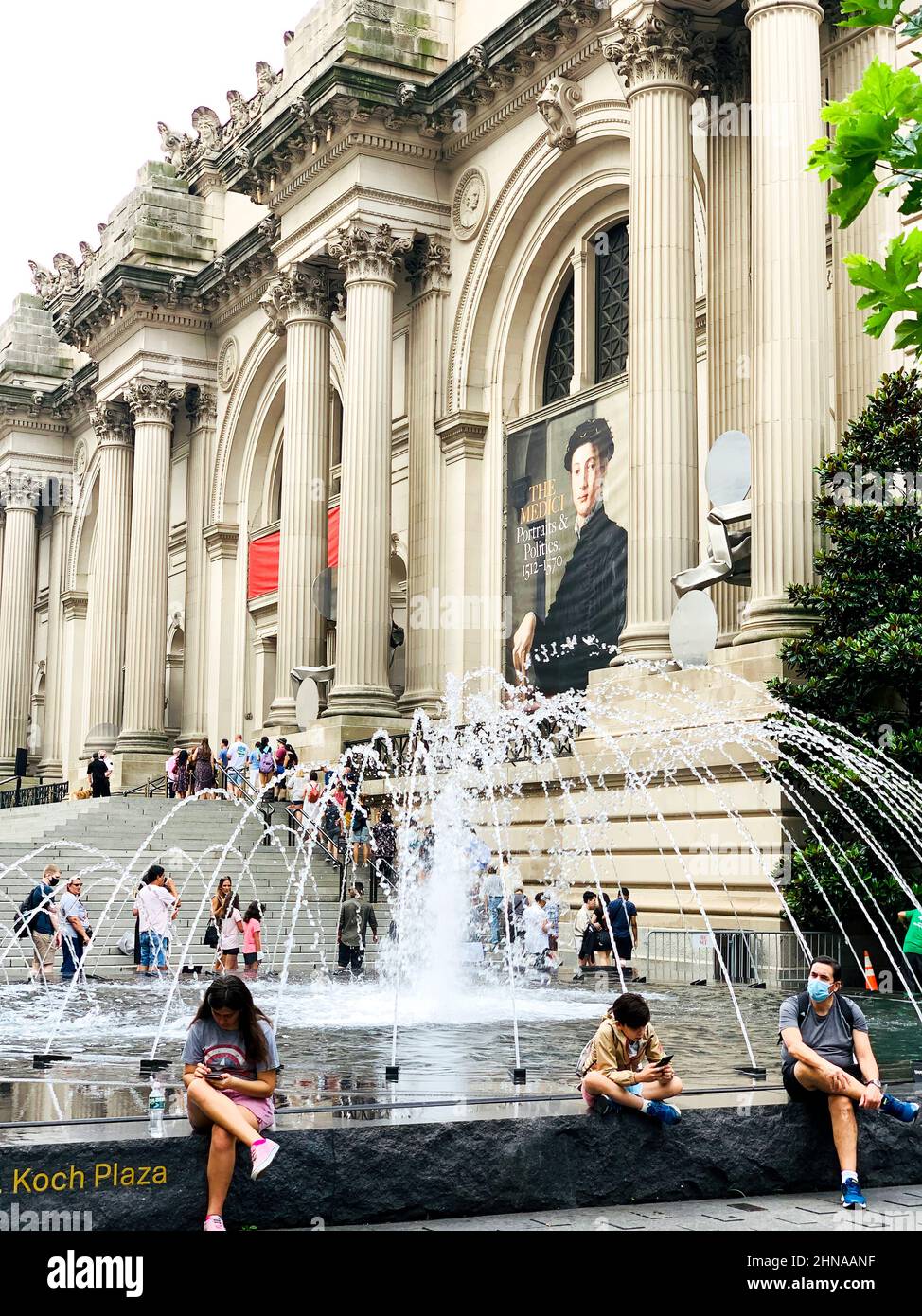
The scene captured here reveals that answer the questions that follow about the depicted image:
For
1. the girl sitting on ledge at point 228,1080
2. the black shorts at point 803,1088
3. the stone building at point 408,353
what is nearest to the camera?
the girl sitting on ledge at point 228,1080

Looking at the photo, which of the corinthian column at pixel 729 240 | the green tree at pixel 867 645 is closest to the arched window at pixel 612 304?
the corinthian column at pixel 729 240

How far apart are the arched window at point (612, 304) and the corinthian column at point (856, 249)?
733cm

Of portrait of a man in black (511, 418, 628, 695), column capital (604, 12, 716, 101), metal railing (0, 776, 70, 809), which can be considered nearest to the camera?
column capital (604, 12, 716, 101)

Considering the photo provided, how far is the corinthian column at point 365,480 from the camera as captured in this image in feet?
107

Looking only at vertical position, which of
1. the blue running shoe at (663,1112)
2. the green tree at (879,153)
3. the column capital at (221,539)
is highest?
the column capital at (221,539)

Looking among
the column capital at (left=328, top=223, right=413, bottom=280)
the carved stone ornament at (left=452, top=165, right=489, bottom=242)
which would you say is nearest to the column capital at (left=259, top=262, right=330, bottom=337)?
the column capital at (left=328, top=223, right=413, bottom=280)

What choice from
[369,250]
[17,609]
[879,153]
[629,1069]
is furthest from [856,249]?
[17,609]

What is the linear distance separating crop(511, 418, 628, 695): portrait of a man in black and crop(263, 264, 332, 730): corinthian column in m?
6.62

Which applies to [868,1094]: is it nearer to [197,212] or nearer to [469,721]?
[469,721]

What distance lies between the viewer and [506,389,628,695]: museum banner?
93.9 feet

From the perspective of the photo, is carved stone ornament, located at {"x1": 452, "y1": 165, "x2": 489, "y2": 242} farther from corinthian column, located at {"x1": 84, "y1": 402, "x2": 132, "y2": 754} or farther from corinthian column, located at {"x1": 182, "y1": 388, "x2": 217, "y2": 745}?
corinthian column, located at {"x1": 84, "y1": 402, "x2": 132, "y2": 754}

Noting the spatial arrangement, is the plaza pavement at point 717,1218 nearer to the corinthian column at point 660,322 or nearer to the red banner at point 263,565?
the corinthian column at point 660,322
